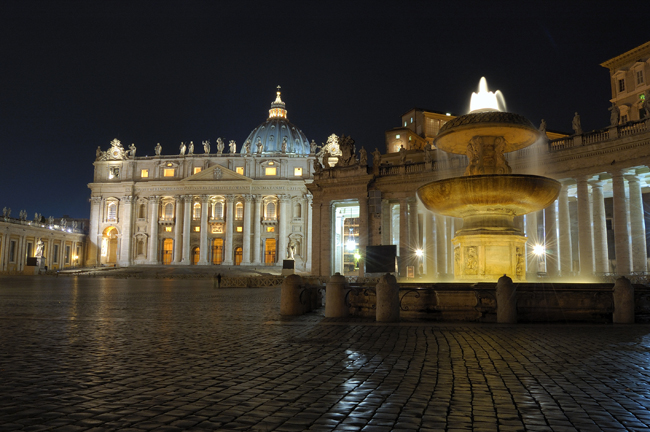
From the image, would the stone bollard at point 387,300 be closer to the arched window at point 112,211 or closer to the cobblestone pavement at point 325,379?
the cobblestone pavement at point 325,379

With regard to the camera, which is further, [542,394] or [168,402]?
[542,394]

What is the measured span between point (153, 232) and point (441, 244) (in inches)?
2767

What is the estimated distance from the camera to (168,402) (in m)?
4.96

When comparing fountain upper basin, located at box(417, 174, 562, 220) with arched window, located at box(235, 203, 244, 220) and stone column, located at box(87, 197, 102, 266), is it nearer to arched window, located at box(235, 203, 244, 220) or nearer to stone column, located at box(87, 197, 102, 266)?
arched window, located at box(235, 203, 244, 220)

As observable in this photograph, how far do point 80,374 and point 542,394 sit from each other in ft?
17.3

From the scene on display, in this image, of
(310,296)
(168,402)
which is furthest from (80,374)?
(310,296)

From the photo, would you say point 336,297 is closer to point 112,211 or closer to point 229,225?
point 229,225

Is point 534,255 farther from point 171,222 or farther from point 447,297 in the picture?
point 171,222

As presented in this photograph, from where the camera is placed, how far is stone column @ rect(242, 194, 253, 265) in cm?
9188

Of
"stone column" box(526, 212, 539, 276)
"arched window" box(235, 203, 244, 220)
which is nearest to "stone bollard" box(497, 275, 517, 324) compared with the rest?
"stone column" box(526, 212, 539, 276)

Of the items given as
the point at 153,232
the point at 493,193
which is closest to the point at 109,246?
the point at 153,232

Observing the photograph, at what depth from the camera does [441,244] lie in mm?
38344

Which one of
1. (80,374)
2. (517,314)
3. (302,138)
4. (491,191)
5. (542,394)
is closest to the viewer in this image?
(542,394)

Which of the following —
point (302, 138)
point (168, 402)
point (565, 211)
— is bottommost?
point (168, 402)
